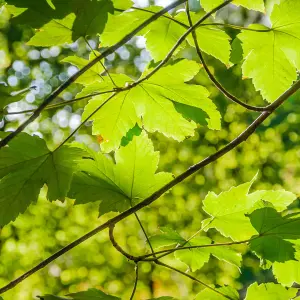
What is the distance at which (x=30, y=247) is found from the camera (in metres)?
6.50

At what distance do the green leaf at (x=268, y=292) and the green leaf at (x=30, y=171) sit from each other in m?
0.32

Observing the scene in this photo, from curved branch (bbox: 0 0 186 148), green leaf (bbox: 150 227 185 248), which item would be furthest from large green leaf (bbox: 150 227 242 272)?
curved branch (bbox: 0 0 186 148)

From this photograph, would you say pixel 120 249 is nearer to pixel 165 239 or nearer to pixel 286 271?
pixel 165 239

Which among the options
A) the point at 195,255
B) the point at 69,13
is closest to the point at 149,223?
the point at 195,255

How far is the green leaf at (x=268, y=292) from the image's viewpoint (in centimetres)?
70

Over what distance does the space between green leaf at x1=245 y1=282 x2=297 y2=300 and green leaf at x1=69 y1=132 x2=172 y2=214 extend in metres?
0.21

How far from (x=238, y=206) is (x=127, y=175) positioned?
0.18 m

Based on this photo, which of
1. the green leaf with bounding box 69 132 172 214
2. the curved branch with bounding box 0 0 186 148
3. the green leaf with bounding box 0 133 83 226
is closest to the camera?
the curved branch with bounding box 0 0 186 148

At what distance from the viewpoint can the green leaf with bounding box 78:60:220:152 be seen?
2.36ft

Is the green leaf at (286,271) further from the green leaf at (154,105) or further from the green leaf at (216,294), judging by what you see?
the green leaf at (154,105)

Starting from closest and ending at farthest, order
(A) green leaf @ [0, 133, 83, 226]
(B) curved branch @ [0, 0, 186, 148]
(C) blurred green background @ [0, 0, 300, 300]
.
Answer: (B) curved branch @ [0, 0, 186, 148] → (A) green leaf @ [0, 133, 83, 226] → (C) blurred green background @ [0, 0, 300, 300]

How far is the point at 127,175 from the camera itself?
74 centimetres

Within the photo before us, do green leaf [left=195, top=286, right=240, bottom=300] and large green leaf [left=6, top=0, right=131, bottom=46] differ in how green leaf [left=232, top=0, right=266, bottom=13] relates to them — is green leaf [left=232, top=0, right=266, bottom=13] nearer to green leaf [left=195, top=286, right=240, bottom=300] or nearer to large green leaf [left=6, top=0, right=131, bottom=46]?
large green leaf [left=6, top=0, right=131, bottom=46]

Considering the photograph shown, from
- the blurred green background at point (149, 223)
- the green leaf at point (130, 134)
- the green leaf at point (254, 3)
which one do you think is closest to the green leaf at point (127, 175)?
the green leaf at point (130, 134)
